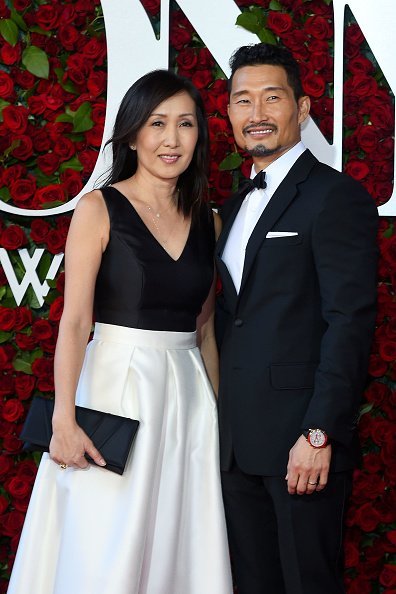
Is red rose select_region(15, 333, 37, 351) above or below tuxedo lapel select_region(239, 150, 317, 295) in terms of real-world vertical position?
below

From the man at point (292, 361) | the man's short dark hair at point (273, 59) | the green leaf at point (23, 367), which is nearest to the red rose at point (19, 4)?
the man's short dark hair at point (273, 59)

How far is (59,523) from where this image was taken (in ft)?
7.89

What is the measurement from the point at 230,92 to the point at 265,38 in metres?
0.55

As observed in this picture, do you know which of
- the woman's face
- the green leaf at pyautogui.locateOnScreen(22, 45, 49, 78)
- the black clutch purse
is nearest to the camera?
the black clutch purse

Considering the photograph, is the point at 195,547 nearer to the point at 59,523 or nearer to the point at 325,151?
the point at 59,523

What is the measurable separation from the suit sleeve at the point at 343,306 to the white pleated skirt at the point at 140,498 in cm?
40

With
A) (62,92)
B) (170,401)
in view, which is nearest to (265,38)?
(62,92)

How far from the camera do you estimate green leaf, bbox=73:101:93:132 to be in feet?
10.4

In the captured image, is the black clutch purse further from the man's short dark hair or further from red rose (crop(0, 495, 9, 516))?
the man's short dark hair

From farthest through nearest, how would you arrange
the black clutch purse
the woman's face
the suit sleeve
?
the woman's face
the black clutch purse
the suit sleeve

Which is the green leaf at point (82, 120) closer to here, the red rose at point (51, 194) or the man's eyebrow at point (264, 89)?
the red rose at point (51, 194)

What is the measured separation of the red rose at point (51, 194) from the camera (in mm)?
3150

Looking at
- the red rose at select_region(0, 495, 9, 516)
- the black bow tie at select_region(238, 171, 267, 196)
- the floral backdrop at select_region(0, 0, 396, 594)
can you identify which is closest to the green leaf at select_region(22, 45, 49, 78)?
the floral backdrop at select_region(0, 0, 396, 594)

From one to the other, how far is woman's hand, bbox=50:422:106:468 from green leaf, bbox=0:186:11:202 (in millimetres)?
1164
